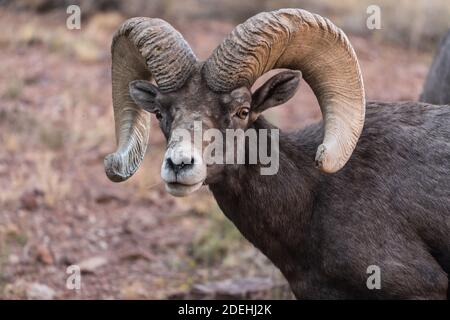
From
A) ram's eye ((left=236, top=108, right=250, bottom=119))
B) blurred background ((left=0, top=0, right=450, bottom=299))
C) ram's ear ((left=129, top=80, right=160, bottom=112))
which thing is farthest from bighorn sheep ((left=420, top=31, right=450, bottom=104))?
ram's ear ((left=129, top=80, right=160, bottom=112))

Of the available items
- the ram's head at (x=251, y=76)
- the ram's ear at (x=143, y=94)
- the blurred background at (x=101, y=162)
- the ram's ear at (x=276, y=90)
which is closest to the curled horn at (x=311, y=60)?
the ram's head at (x=251, y=76)

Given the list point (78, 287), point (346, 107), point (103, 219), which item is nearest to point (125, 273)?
point (78, 287)

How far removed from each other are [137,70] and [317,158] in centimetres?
218

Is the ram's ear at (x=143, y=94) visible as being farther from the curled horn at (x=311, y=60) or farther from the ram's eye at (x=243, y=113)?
the ram's eye at (x=243, y=113)

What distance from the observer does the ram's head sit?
24.5ft

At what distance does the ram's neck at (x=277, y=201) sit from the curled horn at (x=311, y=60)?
0.64 meters

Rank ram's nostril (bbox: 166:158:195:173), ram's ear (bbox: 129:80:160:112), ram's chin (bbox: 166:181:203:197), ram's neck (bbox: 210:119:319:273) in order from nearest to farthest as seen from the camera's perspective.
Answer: ram's nostril (bbox: 166:158:195:173), ram's chin (bbox: 166:181:203:197), ram's neck (bbox: 210:119:319:273), ram's ear (bbox: 129:80:160:112)

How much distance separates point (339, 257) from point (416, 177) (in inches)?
39.4

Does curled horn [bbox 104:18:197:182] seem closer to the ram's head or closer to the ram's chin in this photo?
the ram's head

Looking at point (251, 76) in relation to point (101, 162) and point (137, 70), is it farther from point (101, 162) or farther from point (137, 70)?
point (101, 162)

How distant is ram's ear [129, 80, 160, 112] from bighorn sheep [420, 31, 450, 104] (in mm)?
4778

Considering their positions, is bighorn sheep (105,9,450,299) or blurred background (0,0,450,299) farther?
blurred background (0,0,450,299)

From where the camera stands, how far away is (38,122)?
16.5 meters

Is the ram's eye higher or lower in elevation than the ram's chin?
higher
